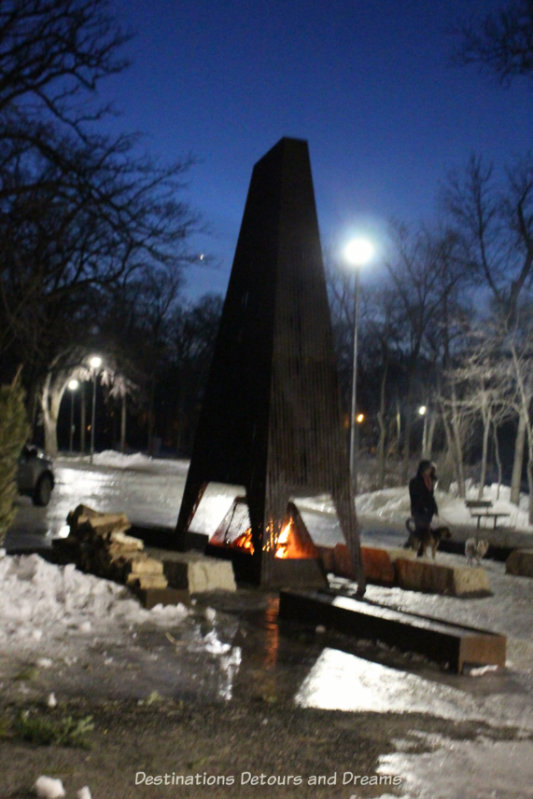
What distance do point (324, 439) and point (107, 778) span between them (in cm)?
841

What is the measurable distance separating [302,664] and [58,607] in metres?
2.66

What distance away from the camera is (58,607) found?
30.6 ft

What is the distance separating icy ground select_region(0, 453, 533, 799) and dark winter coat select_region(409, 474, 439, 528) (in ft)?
11.0

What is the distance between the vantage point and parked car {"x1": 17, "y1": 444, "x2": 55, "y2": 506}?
24.7m

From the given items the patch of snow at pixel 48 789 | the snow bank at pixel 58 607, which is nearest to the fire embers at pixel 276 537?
the snow bank at pixel 58 607

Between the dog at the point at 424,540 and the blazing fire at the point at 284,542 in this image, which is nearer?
the blazing fire at the point at 284,542

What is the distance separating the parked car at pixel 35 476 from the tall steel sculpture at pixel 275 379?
1132 cm

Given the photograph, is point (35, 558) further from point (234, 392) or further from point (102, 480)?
point (102, 480)

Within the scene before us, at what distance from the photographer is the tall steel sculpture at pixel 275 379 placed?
12906 millimetres

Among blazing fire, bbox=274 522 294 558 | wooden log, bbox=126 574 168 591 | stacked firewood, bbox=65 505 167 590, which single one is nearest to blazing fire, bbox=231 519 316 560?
blazing fire, bbox=274 522 294 558

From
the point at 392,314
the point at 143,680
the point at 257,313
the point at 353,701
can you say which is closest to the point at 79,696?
the point at 143,680

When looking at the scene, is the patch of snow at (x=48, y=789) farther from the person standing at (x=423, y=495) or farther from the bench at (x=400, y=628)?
the person standing at (x=423, y=495)

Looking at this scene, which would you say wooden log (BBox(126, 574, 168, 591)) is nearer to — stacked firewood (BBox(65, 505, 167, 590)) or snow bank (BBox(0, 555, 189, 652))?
stacked firewood (BBox(65, 505, 167, 590))

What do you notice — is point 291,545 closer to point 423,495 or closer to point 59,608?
point 423,495
